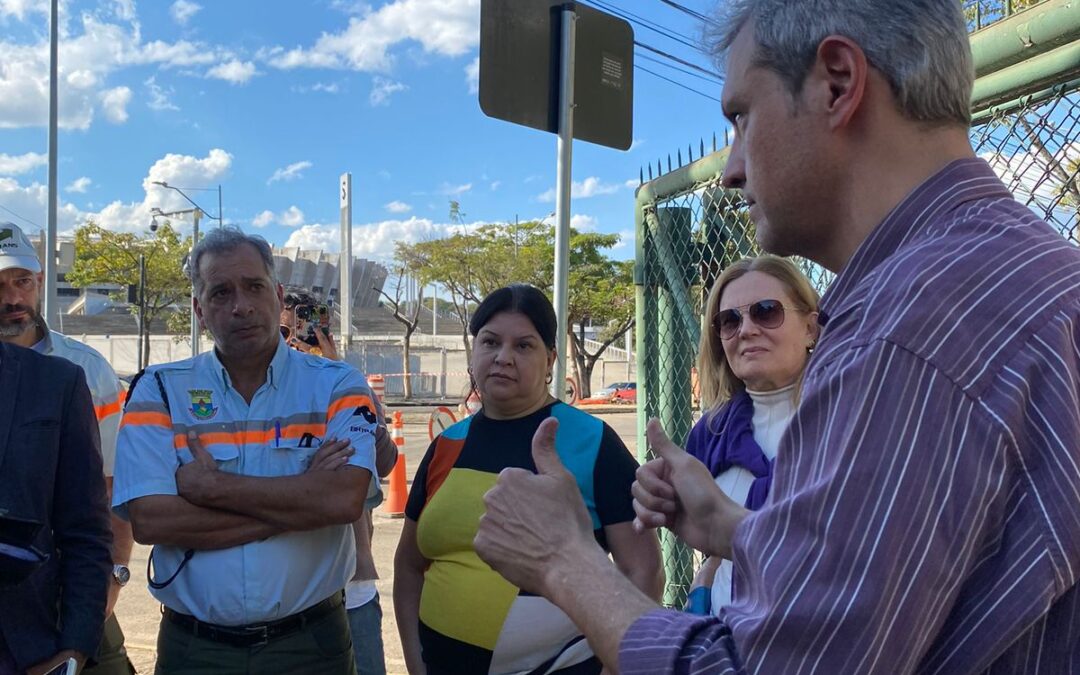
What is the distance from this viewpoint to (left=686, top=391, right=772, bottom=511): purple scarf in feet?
7.46

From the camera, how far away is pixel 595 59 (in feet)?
10.4

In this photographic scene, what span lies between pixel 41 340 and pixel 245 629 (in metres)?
1.53

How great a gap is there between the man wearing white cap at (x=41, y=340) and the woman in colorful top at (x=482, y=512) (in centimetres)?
111

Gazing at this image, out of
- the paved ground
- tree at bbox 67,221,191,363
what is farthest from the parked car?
the paved ground

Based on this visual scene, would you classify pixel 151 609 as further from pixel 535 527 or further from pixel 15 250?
pixel 535 527

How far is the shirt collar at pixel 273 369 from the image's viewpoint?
279 cm

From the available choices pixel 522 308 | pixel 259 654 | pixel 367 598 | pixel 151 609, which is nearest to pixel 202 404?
pixel 259 654

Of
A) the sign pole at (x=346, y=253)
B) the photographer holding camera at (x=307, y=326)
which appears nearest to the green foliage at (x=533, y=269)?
the sign pole at (x=346, y=253)

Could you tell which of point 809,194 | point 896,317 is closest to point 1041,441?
point 896,317

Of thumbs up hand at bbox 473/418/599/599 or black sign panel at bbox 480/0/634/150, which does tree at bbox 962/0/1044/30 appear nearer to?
black sign panel at bbox 480/0/634/150

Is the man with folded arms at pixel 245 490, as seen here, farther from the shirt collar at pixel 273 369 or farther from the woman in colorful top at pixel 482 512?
the woman in colorful top at pixel 482 512

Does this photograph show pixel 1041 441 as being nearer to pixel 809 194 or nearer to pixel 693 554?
pixel 809 194

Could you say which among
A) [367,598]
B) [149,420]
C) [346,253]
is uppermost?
[346,253]

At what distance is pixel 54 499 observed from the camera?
236 centimetres
